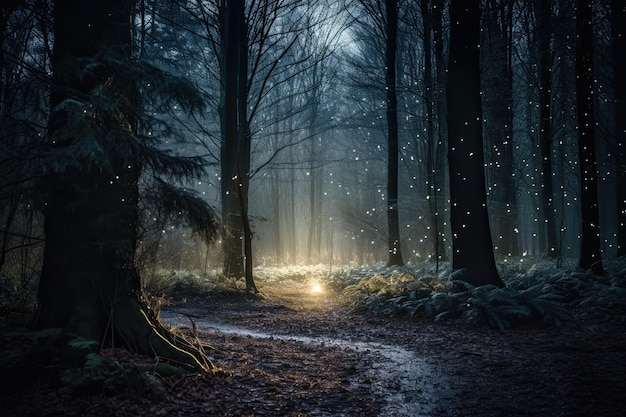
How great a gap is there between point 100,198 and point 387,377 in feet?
12.3

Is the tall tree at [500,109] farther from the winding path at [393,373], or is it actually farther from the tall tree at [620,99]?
the winding path at [393,373]

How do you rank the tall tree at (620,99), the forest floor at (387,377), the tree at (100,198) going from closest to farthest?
1. the forest floor at (387,377)
2. the tree at (100,198)
3. the tall tree at (620,99)

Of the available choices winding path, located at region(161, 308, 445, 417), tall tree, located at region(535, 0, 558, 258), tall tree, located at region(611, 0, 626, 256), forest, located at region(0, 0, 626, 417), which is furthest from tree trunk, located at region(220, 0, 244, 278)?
tall tree, located at region(611, 0, 626, 256)

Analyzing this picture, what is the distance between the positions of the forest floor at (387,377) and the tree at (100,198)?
39cm

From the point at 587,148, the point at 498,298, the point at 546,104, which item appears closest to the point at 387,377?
the point at 498,298

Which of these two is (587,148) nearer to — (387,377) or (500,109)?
(500,109)

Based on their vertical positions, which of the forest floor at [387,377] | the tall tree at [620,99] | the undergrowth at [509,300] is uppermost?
the tall tree at [620,99]

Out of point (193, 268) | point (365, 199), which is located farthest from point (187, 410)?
point (365, 199)

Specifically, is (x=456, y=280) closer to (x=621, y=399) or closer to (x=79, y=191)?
(x=621, y=399)

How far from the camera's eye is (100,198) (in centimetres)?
473

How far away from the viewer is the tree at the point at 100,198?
4.46m

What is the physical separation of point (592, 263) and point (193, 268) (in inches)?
529

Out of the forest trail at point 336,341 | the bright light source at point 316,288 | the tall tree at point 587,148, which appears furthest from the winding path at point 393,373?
the tall tree at point 587,148

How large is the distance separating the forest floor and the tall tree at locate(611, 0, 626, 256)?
9905 millimetres
